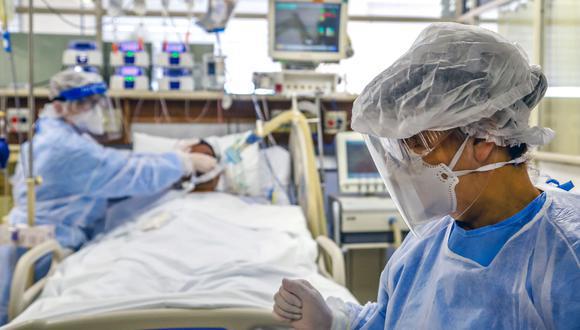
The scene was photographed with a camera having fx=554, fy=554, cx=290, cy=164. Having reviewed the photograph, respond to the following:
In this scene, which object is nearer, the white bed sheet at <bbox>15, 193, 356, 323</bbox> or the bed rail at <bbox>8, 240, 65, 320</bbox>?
the white bed sheet at <bbox>15, 193, 356, 323</bbox>

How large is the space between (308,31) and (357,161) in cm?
81

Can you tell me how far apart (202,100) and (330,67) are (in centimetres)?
91

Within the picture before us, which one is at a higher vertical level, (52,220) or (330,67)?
(330,67)

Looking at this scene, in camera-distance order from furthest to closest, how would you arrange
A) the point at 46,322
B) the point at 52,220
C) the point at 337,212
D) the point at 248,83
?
the point at 248,83 < the point at 337,212 < the point at 52,220 < the point at 46,322

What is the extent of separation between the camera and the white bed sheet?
4.99 ft

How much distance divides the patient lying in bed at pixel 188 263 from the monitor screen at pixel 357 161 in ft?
2.05

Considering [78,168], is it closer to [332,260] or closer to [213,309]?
[332,260]

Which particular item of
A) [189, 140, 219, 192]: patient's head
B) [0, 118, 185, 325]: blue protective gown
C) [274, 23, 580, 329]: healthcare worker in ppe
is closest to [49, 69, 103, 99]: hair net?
[0, 118, 185, 325]: blue protective gown

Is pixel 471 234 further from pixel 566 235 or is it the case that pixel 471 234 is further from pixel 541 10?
pixel 541 10

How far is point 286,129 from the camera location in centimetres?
345

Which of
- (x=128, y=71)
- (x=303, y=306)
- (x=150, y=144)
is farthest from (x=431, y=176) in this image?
(x=128, y=71)

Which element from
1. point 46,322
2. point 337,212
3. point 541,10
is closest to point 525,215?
point 46,322

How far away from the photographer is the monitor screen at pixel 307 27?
313 centimetres

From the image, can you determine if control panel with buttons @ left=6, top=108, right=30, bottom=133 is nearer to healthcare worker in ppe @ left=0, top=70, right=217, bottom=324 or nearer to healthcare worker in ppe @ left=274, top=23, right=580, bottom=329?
healthcare worker in ppe @ left=0, top=70, right=217, bottom=324
